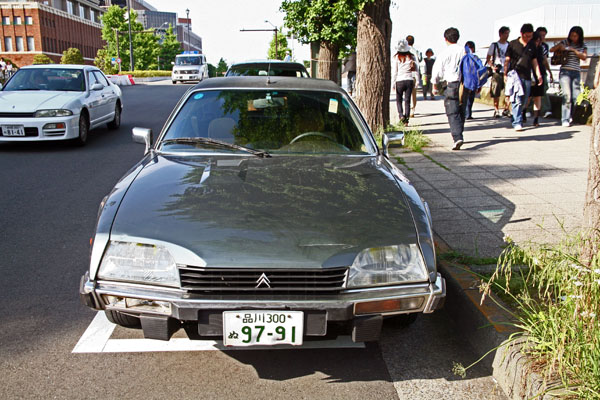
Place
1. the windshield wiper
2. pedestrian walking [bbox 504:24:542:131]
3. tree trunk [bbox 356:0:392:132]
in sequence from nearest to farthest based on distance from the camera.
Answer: the windshield wiper
tree trunk [bbox 356:0:392:132]
pedestrian walking [bbox 504:24:542:131]

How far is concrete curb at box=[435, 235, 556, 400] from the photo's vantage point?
2641 millimetres

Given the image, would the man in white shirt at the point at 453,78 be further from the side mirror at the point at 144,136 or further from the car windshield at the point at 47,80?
the car windshield at the point at 47,80

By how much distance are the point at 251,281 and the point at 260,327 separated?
0.69 feet

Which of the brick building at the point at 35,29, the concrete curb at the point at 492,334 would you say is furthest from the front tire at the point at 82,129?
the brick building at the point at 35,29

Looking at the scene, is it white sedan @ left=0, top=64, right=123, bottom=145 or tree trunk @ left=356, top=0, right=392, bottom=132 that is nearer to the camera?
white sedan @ left=0, top=64, right=123, bottom=145

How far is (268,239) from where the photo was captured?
264 cm

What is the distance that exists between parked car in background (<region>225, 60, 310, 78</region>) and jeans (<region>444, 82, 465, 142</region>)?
252 cm

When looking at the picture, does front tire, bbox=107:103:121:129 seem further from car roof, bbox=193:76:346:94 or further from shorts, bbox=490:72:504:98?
car roof, bbox=193:76:346:94

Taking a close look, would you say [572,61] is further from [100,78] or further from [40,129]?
[40,129]

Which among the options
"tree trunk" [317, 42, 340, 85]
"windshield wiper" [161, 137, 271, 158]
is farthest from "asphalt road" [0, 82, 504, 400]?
"tree trunk" [317, 42, 340, 85]

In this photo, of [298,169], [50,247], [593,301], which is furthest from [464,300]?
A: [50,247]

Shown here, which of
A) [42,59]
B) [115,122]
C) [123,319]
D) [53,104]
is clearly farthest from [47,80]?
[42,59]

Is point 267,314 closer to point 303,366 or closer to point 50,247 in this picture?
point 303,366

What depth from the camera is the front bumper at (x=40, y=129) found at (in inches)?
376
